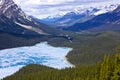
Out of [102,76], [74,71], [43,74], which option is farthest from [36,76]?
[102,76]

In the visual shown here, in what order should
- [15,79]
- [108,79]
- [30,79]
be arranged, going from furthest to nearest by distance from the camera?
[15,79] < [30,79] < [108,79]

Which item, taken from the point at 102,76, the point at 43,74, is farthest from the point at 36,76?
the point at 102,76

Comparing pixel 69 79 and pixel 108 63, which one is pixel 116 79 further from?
pixel 69 79

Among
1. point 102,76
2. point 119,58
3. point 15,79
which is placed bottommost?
point 15,79

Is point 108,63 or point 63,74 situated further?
point 63,74

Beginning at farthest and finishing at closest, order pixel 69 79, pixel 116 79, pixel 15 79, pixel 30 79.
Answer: pixel 15 79 → pixel 30 79 → pixel 69 79 → pixel 116 79

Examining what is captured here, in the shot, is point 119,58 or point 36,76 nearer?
point 119,58

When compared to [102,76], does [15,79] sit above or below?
below

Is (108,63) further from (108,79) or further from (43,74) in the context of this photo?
(43,74)

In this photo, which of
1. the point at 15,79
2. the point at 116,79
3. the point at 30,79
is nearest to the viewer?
the point at 116,79
